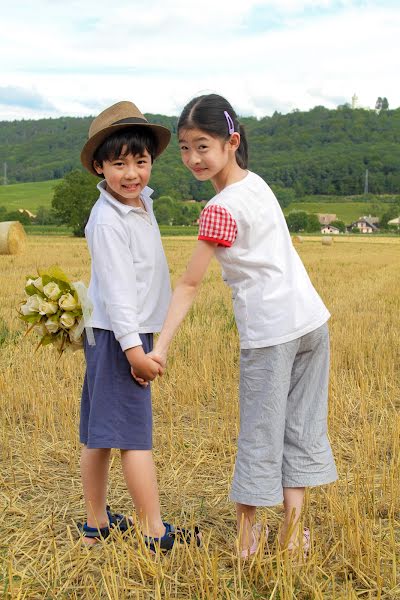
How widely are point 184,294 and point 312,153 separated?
109 meters

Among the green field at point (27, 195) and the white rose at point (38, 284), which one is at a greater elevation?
the green field at point (27, 195)

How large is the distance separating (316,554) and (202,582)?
0.39 metres

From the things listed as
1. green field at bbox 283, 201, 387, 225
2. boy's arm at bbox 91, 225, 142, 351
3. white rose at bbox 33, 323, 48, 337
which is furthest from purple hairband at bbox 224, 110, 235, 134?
green field at bbox 283, 201, 387, 225

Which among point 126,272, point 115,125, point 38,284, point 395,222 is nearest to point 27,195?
point 395,222

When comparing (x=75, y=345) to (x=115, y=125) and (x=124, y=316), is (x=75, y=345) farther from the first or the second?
(x=115, y=125)

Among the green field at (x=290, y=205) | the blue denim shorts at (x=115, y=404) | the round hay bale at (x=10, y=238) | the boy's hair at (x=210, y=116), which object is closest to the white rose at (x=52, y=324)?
the blue denim shorts at (x=115, y=404)

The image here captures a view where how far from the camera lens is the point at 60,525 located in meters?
3.22

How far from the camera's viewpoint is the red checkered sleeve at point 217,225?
2.73m

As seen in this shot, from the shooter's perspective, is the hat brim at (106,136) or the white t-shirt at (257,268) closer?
the white t-shirt at (257,268)

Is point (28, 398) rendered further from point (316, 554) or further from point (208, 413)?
point (316, 554)

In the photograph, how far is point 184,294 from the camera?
2822 millimetres

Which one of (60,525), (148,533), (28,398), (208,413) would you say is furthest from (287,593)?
(28,398)

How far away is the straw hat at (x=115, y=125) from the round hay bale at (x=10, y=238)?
60.8 ft

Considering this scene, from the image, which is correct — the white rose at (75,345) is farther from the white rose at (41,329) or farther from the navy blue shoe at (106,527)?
the navy blue shoe at (106,527)
